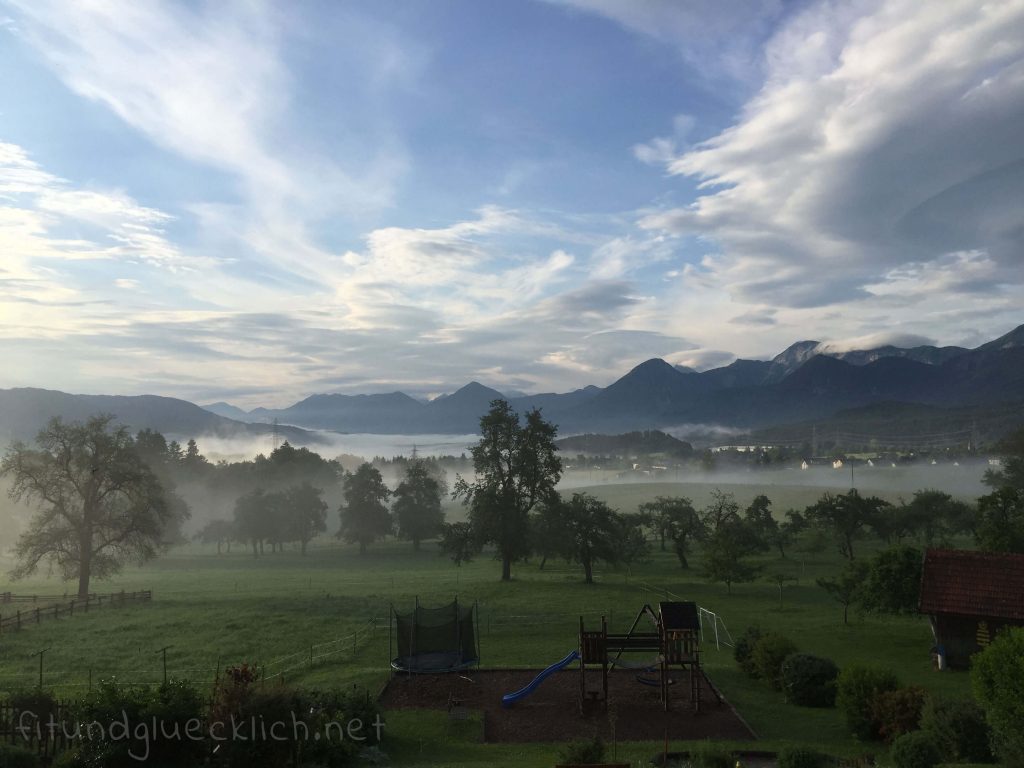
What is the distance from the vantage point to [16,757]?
13016mm

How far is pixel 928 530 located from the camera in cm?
6444

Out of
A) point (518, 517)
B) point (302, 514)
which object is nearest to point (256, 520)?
point (302, 514)

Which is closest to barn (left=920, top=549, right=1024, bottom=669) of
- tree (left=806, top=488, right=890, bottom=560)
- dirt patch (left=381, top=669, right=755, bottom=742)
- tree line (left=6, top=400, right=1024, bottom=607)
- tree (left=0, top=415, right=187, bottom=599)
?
tree line (left=6, top=400, right=1024, bottom=607)

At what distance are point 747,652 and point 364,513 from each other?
62.5m

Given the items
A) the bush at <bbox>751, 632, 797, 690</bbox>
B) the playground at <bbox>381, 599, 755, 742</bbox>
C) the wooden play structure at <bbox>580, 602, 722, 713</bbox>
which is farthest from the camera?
the bush at <bbox>751, 632, 797, 690</bbox>

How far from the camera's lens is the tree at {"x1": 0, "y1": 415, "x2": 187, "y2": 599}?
45.4m

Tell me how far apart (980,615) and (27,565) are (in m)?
53.5

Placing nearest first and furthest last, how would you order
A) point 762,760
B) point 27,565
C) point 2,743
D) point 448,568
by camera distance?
1. point 2,743
2. point 762,760
3. point 27,565
4. point 448,568

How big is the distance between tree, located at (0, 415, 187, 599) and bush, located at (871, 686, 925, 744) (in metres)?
44.6

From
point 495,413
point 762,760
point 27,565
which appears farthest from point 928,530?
point 27,565

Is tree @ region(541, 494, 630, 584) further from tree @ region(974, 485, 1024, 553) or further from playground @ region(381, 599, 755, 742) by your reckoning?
tree @ region(974, 485, 1024, 553)

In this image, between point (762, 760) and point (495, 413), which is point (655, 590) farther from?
point (762, 760)

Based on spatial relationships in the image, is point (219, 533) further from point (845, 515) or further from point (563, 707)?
point (563, 707)

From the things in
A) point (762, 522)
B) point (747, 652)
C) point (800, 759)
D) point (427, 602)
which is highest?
point (800, 759)
